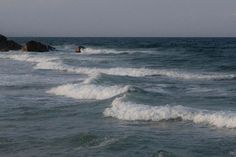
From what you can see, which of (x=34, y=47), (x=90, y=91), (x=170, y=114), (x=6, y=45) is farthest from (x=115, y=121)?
(x=6, y=45)

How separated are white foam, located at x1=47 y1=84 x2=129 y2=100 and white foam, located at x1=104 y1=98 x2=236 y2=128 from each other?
395 centimetres

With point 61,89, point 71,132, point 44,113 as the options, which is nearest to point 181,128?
point 71,132

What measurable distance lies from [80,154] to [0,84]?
48.2ft

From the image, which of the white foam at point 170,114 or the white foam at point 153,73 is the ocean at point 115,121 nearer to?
the white foam at point 170,114

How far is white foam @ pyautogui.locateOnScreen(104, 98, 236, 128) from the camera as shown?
14.7 m

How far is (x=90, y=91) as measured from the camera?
21609 millimetres

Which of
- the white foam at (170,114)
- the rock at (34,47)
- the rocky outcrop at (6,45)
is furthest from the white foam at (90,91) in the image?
the rocky outcrop at (6,45)

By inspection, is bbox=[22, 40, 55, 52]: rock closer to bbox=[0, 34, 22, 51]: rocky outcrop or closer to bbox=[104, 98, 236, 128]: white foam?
bbox=[0, 34, 22, 51]: rocky outcrop

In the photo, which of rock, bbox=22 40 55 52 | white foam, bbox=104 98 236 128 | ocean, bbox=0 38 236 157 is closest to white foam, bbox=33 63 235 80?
ocean, bbox=0 38 236 157

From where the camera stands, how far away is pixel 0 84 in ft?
82.2

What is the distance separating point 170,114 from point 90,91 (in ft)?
21.6

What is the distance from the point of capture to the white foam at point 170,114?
14680mm

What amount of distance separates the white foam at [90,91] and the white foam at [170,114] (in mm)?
3955

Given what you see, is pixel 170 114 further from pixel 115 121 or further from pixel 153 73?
pixel 153 73
